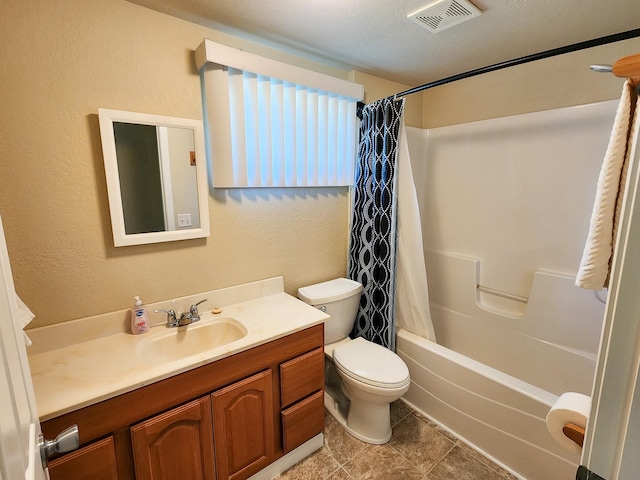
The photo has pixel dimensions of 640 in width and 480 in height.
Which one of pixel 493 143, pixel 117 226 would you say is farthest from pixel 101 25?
pixel 493 143

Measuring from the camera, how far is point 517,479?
1538mm

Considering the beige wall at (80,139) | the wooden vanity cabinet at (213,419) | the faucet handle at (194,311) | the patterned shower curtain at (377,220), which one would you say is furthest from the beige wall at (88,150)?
the patterned shower curtain at (377,220)

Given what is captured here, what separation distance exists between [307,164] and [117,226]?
106 cm

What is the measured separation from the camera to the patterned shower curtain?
190cm

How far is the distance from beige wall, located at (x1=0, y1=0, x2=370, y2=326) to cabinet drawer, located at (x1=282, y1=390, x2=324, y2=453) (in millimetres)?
793

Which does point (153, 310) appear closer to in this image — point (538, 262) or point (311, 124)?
point (311, 124)

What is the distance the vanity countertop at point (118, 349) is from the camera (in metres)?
1.03

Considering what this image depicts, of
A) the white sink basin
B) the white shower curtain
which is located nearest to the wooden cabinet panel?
the white sink basin

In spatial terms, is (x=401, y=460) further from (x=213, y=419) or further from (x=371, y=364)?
(x=213, y=419)

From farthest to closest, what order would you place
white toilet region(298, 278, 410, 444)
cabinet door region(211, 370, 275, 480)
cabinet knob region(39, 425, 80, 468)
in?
1. white toilet region(298, 278, 410, 444)
2. cabinet door region(211, 370, 275, 480)
3. cabinet knob region(39, 425, 80, 468)

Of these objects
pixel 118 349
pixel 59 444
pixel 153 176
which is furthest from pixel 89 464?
pixel 153 176

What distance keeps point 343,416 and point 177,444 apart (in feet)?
3.51

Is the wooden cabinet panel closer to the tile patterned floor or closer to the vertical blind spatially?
the tile patterned floor

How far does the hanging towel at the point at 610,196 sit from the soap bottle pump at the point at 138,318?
1663 millimetres
